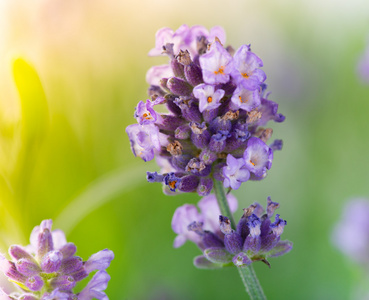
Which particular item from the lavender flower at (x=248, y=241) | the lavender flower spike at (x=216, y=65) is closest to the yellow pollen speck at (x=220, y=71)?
the lavender flower spike at (x=216, y=65)

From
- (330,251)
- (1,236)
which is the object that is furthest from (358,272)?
(1,236)

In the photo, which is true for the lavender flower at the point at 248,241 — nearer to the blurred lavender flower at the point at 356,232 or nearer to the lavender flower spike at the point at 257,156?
the lavender flower spike at the point at 257,156

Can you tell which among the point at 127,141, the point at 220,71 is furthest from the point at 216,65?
the point at 127,141

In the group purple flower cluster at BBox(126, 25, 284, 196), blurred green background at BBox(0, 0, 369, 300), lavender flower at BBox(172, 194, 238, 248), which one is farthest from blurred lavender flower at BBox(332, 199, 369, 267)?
purple flower cluster at BBox(126, 25, 284, 196)

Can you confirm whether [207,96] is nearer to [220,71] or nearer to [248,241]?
[220,71]

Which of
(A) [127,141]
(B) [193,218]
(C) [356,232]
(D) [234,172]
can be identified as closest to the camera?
(D) [234,172]

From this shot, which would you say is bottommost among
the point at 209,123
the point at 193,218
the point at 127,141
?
the point at 193,218

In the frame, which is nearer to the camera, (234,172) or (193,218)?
(234,172)

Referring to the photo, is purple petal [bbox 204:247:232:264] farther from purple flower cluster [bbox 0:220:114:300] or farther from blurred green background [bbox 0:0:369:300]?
blurred green background [bbox 0:0:369:300]
